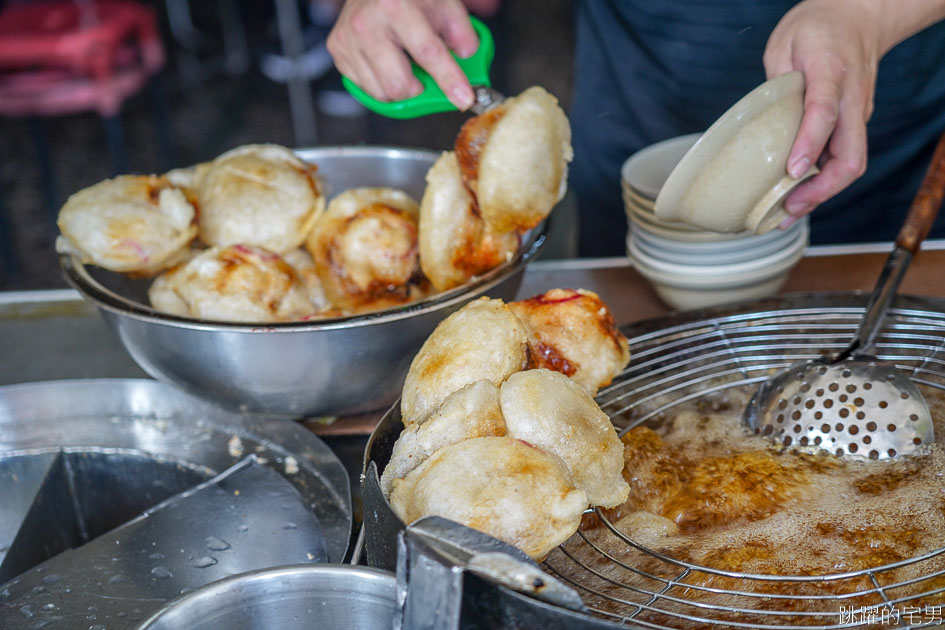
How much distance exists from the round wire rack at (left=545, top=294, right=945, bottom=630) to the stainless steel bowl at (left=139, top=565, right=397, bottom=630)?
0.24m

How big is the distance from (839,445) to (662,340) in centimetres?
34

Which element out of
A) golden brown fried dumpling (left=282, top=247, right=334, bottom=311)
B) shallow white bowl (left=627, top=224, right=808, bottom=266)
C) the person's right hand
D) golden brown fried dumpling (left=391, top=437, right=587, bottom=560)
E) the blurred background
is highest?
the person's right hand

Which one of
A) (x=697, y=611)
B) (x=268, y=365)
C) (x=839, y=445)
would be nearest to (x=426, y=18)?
(x=268, y=365)

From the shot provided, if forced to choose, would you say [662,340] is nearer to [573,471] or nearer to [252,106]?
[573,471]

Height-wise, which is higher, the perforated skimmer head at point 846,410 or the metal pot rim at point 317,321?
the metal pot rim at point 317,321

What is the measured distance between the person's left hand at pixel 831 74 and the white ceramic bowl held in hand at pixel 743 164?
25 millimetres

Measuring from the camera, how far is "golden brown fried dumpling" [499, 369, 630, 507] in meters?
0.89

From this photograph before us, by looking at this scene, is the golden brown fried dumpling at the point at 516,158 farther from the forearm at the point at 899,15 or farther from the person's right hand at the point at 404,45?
the forearm at the point at 899,15

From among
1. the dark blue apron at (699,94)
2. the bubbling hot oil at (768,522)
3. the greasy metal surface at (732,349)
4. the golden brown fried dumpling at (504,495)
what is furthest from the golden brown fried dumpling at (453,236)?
the dark blue apron at (699,94)

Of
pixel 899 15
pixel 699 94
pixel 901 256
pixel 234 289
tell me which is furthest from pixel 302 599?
pixel 699 94

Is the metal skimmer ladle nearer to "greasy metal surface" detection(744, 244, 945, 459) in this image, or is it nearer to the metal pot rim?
"greasy metal surface" detection(744, 244, 945, 459)

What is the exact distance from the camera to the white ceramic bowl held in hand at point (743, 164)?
117 cm

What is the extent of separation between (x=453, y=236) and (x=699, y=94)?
1050 millimetres

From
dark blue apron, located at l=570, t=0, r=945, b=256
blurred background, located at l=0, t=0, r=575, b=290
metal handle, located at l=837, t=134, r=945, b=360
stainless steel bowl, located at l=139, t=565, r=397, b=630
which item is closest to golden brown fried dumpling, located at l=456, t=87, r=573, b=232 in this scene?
metal handle, located at l=837, t=134, r=945, b=360
